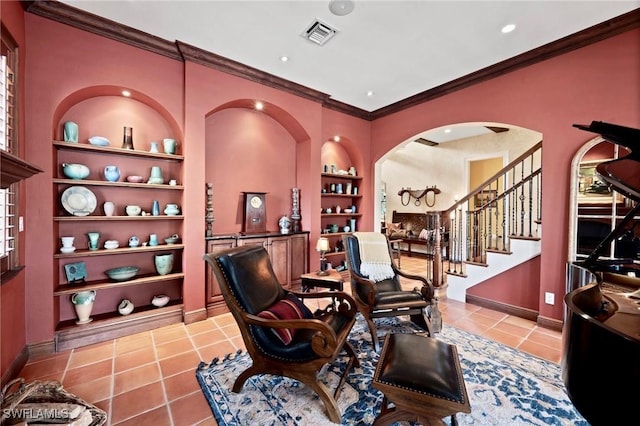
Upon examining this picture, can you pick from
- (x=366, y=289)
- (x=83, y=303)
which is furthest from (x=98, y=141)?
(x=366, y=289)

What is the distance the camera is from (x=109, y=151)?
9.39ft

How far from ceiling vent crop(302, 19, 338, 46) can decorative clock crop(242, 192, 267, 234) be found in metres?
2.21

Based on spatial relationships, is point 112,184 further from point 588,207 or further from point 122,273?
point 588,207

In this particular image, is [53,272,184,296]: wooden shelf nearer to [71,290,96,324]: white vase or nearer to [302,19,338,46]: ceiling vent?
[71,290,96,324]: white vase

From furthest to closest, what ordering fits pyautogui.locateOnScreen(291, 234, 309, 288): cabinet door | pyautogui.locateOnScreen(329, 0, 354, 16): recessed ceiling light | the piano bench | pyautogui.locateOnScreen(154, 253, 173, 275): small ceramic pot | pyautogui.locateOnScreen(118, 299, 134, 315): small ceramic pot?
pyautogui.locateOnScreen(291, 234, 309, 288): cabinet door < pyautogui.locateOnScreen(154, 253, 173, 275): small ceramic pot < pyautogui.locateOnScreen(118, 299, 134, 315): small ceramic pot < pyautogui.locateOnScreen(329, 0, 354, 16): recessed ceiling light < the piano bench

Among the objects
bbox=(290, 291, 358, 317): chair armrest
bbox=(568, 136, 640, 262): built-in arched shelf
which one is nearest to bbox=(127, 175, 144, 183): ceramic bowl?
bbox=(290, 291, 358, 317): chair armrest

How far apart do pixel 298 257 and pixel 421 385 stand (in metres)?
3.07

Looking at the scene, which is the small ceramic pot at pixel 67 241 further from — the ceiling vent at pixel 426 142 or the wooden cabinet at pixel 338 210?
the ceiling vent at pixel 426 142

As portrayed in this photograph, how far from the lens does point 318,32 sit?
2809 mm

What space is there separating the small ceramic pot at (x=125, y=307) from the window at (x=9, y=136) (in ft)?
3.24

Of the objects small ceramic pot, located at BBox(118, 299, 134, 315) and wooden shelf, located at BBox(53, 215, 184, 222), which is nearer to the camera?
wooden shelf, located at BBox(53, 215, 184, 222)

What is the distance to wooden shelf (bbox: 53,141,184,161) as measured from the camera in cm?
262

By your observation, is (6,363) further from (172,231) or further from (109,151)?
(109,151)

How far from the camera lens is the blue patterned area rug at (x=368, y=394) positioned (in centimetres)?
171
